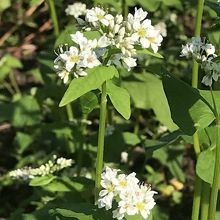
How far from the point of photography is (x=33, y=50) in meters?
5.33

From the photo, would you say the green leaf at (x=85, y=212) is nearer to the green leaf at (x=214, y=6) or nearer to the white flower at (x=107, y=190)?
the white flower at (x=107, y=190)

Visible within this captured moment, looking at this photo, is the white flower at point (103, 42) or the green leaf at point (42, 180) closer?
the white flower at point (103, 42)

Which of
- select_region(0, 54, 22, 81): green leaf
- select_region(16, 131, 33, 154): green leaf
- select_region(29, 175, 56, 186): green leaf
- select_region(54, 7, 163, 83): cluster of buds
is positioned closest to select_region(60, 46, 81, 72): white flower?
select_region(54, 7, 163, 83): cluster of buds

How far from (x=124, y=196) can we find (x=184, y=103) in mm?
418

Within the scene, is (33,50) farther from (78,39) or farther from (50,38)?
(78,39)

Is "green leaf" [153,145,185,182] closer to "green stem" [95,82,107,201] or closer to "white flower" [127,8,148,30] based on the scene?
"green stem" [95,82,107,201]

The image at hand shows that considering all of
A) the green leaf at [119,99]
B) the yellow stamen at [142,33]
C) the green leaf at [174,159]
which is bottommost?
the green leaf at [174,159]

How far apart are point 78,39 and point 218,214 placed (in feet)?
4.11

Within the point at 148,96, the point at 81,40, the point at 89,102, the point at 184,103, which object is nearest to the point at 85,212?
the point at 89,102

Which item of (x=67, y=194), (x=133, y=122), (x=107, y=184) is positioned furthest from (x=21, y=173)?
(x=133, y=122)

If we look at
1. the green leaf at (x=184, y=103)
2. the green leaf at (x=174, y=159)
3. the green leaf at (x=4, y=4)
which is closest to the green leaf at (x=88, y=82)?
the green leaf at (x=184, y=103)

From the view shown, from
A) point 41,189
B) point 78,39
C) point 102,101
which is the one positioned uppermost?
point 78,39

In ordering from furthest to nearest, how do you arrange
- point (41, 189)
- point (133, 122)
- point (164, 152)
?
point (133, 122) < point (164, 152) < point (41, 189)

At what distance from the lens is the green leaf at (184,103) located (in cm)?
236
